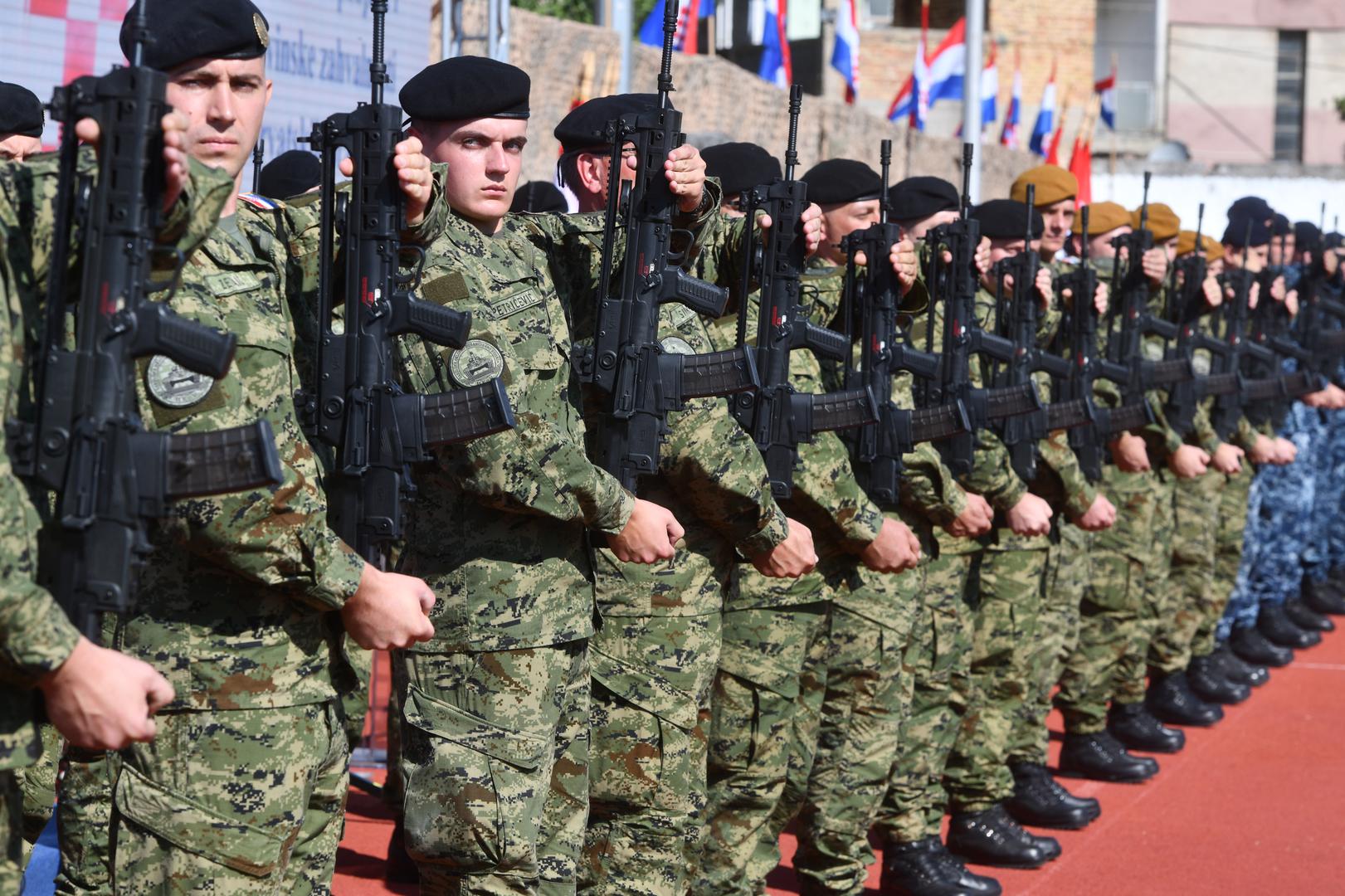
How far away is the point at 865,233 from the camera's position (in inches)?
212

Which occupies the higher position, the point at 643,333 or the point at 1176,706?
the point at 643,333

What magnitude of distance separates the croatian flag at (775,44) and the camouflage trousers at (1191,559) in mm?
6021

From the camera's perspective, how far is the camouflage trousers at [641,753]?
416 centimetres

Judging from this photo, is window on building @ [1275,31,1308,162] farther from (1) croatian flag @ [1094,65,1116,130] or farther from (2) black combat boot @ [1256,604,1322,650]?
(2) black combat boot @ [1256,604,1322,650]

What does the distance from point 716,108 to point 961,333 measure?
786cm

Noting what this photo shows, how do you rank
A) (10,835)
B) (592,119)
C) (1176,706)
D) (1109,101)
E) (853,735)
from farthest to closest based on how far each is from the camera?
(1109,101) → (1176,706) → (853,735) → (592,119) → (10,835)

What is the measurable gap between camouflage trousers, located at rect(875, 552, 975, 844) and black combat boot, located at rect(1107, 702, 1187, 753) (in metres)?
2.25

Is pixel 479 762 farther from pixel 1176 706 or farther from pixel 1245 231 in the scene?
pixel 1245 231

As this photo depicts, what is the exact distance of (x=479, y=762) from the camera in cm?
355

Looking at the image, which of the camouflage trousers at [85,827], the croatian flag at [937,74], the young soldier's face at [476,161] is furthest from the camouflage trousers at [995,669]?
the croatian flag at [937,74]

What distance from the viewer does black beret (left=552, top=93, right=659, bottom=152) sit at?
4578 mm

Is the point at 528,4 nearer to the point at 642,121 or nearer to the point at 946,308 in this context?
the point at 946,308

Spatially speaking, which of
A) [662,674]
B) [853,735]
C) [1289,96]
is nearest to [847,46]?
[853,735]

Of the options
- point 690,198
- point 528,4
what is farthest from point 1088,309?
point 528,4
